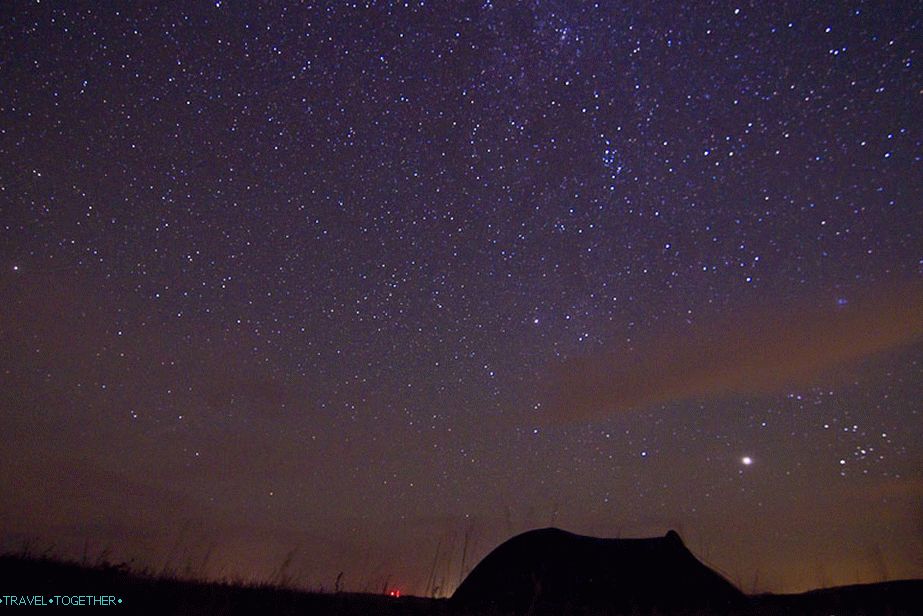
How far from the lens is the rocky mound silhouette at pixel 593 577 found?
29.9ft

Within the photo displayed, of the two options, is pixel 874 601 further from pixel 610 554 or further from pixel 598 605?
pixel 598 605

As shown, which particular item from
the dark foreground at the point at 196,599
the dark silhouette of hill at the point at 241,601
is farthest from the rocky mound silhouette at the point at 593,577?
the dark foreground at the point at 196,599

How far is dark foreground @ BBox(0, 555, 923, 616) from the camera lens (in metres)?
6.12

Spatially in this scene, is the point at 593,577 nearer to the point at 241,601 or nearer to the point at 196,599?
the point at 241,601

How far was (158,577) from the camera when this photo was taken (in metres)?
9.14

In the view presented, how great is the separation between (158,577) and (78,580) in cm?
207

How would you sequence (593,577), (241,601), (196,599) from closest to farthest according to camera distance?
(196,599)
(241,601)
(593,577)

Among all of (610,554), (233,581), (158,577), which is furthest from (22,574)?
(610,554)

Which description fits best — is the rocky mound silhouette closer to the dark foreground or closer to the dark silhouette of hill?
the dark silhouette of hill

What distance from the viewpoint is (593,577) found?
9.53m

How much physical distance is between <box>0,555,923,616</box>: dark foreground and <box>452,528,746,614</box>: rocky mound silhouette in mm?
411

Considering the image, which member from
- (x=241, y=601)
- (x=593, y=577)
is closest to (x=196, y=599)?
(x=241, y=601)

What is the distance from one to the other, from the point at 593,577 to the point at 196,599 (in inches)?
254

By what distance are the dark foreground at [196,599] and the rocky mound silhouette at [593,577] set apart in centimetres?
41
